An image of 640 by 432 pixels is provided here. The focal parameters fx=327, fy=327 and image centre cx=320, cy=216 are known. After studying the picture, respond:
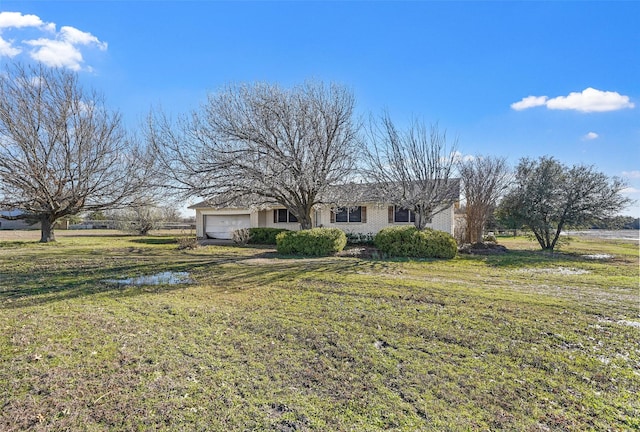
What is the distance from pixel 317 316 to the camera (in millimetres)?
5195

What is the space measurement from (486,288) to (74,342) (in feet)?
24.6

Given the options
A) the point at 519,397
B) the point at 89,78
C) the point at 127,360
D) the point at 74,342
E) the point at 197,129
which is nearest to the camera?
the point at 519,397

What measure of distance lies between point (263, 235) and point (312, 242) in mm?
6533

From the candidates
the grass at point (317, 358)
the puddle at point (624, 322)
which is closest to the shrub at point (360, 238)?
the grass at point (317, 358)

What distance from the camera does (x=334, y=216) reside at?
21547 millimetres

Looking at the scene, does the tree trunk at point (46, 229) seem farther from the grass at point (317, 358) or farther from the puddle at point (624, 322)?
the puddle at point (624, 322)

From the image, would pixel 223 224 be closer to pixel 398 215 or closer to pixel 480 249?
pixel 398 215

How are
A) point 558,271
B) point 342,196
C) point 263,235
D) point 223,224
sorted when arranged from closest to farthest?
point 558,271, point 342,196, point 263,235, point 223,224

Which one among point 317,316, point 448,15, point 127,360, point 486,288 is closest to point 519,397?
point 317,316

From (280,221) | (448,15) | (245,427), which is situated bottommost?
(245,427)

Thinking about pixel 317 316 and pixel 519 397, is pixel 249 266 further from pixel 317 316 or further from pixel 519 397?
pixel 519 397

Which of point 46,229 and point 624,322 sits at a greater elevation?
point 46,229

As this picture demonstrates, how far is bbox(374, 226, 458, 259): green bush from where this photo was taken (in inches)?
510

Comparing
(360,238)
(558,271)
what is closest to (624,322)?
(558,271)
